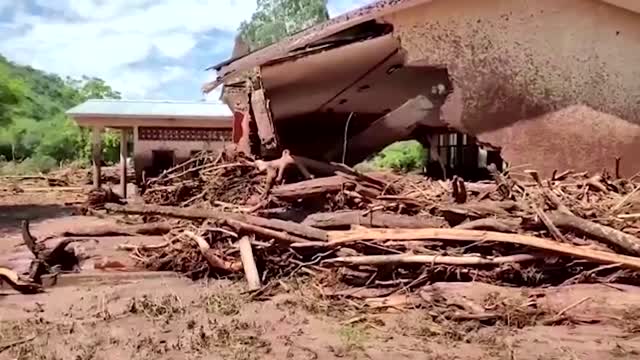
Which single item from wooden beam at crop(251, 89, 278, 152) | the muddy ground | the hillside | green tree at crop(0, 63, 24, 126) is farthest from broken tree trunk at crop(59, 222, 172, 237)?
green tree at crop(0, 63, 24, 126)

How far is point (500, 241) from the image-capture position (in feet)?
23.6

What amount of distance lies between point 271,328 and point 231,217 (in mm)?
2382

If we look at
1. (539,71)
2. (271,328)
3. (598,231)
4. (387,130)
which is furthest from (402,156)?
(271,328)

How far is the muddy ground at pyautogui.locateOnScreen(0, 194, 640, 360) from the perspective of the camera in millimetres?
5738

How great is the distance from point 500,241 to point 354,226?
1.64 m

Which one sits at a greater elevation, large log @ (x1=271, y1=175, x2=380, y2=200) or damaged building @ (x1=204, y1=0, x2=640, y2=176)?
damaged building @ (x1=204, y1=0, x2=640, y2=176)

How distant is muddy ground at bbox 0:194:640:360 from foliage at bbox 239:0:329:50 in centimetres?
3297

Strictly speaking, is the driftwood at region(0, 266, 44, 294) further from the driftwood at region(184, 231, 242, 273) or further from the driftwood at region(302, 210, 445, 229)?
the driftwood at region(302, 210, 445, 229)

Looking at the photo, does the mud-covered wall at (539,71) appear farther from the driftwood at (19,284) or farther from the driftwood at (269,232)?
the driftwood at (19,284)

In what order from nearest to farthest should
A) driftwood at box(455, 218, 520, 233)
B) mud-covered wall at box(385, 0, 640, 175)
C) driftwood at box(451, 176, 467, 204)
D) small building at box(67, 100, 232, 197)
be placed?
driftwood at box(455, 218, 520, 233) < driftwood at box(451, 176, 467, 204) < mud-covered wall at box(385, 0, 640, 175) < small building at box(67, 100, 232, 197)

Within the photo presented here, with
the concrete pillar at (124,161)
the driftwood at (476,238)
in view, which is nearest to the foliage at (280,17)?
the concrete pillar at (124,161)

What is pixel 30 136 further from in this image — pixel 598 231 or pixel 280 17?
pixel 598 231

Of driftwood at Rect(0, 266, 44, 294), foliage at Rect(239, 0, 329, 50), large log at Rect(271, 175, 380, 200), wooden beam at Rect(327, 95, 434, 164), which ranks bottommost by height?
driftwood at Rect(0, 266, 44, 294)

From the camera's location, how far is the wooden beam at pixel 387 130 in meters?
11.2
